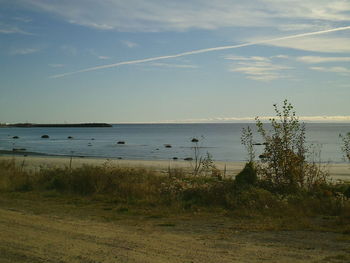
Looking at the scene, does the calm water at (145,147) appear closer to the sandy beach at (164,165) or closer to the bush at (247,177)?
the sandy beach at (164,165)

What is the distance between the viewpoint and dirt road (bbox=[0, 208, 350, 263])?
7.70 m

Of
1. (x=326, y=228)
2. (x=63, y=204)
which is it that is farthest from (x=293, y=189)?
(x=63, y=204)

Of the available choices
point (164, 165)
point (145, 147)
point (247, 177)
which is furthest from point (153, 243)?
point (145, 147)

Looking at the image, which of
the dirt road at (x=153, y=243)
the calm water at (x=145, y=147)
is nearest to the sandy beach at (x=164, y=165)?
the calm water at (x=145, y=147)

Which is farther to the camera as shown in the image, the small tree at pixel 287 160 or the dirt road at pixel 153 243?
the small tree at pixel 287 160

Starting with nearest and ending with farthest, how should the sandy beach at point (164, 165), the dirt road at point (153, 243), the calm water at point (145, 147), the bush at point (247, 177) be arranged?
the dirt road at point (153, 243) < the bush at point (247, 177) < the sandy beach at point (164, 165) < the calm water at point (145, 147)

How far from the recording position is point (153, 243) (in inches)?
348

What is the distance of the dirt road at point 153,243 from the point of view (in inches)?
303

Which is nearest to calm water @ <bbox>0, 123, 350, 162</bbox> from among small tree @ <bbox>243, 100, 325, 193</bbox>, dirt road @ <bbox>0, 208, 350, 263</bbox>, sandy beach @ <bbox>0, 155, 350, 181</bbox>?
sandy beach @ <bbox>0, 155, 350, 181</bbox>

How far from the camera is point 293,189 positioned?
1510cm

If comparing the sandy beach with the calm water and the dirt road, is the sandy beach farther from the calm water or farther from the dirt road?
the dirt road

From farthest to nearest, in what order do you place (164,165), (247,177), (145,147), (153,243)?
(145,147) < (164,165) < (247,177) < (153,243)

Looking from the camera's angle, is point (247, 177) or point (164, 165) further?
point (164, 165)

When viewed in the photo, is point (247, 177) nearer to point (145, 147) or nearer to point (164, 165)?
point (164, 165)
